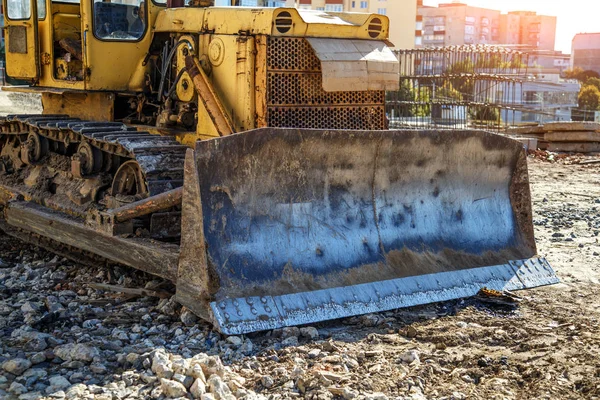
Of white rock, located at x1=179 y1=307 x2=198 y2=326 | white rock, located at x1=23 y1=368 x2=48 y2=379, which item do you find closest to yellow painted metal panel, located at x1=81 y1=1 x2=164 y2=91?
white rock, located at x1=179 y1=307 x2=198 y2=326

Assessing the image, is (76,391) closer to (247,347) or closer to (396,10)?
(247,347)

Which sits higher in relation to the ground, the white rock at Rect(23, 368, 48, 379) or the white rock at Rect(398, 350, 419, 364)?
the white rock at Rect(398, 350, 419, 364)

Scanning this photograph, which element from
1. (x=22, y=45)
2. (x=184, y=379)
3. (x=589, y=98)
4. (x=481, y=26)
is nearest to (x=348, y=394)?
(x=184, y=379)

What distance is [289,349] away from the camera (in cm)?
495

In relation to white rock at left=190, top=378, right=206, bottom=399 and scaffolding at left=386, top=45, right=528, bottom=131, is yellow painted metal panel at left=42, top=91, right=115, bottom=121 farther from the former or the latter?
scaffolding at left=386, top=45, right=528, bottom=131

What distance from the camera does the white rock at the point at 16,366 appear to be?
4562mm

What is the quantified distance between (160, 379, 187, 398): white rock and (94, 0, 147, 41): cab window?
4.24 meters

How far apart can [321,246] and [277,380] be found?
1.53 meters

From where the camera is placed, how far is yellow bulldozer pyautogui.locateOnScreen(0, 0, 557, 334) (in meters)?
5.52

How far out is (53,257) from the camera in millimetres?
7582

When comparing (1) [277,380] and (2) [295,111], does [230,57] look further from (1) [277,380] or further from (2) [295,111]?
(1) [277,380]

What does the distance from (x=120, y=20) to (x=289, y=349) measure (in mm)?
4056

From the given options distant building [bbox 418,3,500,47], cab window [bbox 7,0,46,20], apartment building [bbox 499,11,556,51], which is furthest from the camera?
apartment building [bbox 499,11,556,51]

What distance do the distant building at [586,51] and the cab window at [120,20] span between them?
89379mm
